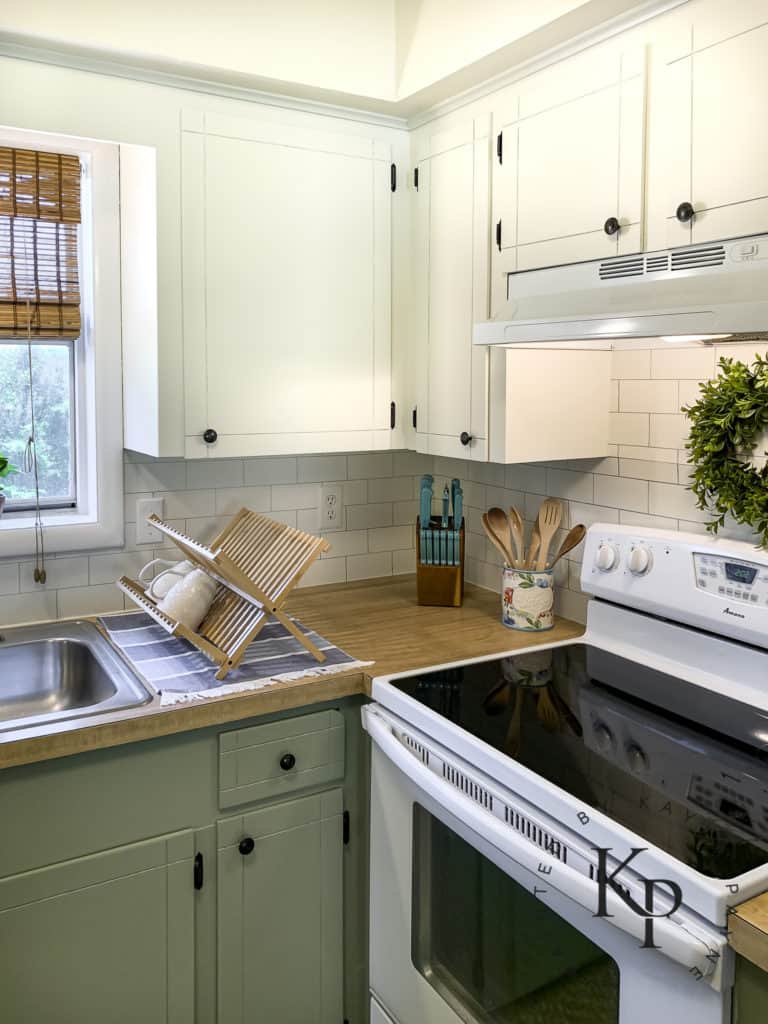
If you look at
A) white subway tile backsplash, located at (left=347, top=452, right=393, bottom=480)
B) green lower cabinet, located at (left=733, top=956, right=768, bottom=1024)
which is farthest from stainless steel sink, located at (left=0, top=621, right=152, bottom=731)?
green lower cabinet, located at (left=733, top=956, right=768, bottom=1024)

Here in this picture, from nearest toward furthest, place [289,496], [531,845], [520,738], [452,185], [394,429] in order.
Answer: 1. [531,845]
2. [520,738]
3. [452,185]
4. [394,429]
5. [289,496]

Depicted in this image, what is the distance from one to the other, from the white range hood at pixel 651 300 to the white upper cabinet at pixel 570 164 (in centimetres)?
12

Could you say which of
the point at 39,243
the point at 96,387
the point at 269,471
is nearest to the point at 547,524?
the point at 269,471

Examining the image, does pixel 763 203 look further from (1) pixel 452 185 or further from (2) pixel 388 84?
(2) pixel 388 84

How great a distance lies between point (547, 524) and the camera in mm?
2227

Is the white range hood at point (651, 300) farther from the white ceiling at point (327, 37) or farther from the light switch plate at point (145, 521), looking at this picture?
the light switch plate at point (145, 521)

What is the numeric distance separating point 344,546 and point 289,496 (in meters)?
0.24

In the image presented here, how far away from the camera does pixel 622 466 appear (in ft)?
6.95

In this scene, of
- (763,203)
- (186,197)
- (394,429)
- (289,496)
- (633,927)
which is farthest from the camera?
(289,496)

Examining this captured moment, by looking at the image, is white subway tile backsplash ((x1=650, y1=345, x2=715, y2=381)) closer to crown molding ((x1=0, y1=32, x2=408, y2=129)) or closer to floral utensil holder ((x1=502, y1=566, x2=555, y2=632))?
floral utensil holder ((x1=502, y1=566, x2=555, y2=632))

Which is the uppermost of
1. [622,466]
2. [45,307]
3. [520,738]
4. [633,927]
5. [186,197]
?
[186,197]

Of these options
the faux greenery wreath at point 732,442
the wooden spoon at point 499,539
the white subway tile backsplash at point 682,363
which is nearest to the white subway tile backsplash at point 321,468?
the wooden spoon at point 499,539

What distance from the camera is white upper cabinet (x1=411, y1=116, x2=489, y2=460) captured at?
209 centimetres

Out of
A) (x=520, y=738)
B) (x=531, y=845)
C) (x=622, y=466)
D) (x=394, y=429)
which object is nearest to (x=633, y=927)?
(x=531, y=845)
